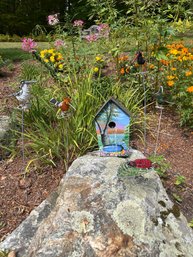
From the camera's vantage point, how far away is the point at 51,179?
121 inches

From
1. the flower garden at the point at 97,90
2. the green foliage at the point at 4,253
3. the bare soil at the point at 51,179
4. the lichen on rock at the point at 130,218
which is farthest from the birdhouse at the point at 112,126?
the green foliage at the point at 4,253

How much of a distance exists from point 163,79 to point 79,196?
259 cm

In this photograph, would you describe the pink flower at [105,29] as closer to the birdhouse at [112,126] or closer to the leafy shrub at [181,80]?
the leafy shrub at [181,80]

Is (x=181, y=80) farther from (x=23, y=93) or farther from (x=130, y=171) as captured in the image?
(x=130, y=171)

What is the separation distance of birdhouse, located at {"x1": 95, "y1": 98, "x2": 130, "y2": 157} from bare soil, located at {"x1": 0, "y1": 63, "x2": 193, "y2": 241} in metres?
0.40

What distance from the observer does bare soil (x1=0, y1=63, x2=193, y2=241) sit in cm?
282

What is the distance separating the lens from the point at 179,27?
4.04 metres

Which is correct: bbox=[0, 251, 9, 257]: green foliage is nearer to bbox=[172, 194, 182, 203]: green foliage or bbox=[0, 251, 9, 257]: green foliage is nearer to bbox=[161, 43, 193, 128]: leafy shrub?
bbox=[172, 194, 182, 203]: green foliage

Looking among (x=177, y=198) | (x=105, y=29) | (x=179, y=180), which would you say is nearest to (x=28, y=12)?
(x=105, y=29)

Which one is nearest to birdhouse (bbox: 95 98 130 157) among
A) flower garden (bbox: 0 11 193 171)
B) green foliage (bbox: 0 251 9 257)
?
flower garden (bbox: 0 11 193 171)

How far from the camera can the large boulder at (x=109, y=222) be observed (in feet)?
6.42

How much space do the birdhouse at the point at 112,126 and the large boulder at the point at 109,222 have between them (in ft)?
1.89

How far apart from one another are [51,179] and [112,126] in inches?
27.1

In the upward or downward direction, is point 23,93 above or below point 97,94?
above
